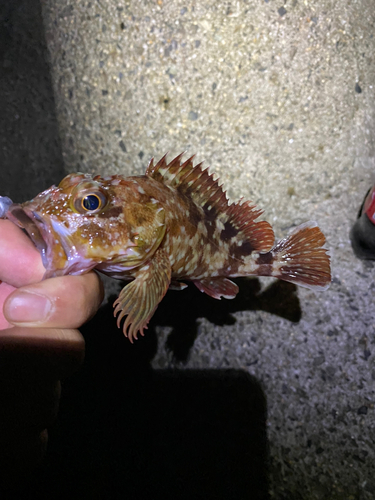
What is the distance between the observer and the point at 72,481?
2.18 metres

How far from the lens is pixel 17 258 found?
1226 millimetres

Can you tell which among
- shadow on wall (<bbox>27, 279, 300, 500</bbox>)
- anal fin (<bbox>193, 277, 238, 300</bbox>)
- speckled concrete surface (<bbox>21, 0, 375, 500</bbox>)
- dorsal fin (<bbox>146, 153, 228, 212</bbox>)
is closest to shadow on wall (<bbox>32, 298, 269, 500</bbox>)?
shadow on wall (<bbox>27, 279, 300, 500</bbox>)

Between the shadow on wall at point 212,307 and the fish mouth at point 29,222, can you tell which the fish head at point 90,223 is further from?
the shadow on wall at point 212,307

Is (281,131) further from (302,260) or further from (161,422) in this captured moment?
(161,422)

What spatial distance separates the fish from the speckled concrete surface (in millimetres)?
615

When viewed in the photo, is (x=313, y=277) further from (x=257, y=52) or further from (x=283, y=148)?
(x=257, y=52)

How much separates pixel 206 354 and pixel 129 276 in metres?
1.07

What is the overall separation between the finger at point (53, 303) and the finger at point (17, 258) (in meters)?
0.18

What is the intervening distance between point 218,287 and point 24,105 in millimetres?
A: 1720

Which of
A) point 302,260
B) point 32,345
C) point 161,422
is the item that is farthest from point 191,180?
point 161,422

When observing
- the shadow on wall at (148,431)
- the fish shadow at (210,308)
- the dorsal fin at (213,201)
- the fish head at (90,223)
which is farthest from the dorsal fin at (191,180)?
the shadow on wall at (148,431)

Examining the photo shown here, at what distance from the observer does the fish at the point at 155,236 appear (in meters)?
1.08

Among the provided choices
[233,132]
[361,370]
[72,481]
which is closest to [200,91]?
[233,132]

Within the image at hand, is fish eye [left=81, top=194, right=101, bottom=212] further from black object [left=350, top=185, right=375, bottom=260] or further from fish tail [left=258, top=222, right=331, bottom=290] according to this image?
black object [left=350, top=185, right=375, bottom=260]
